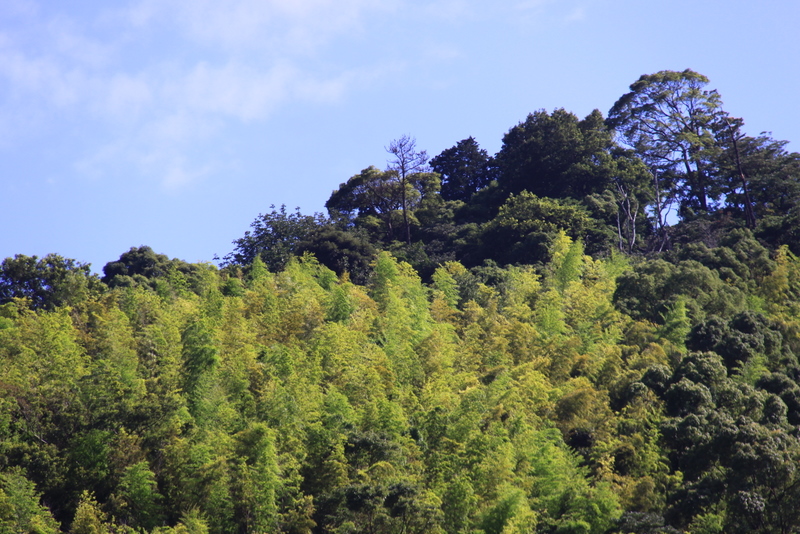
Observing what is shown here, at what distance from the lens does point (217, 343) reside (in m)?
29.8

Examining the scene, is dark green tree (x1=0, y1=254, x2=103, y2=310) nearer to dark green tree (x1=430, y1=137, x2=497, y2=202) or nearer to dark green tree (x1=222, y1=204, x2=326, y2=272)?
dark green tree (x1=222, y1=204, x2=326, y2=272)

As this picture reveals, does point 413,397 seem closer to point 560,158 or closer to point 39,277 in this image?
point 39,277

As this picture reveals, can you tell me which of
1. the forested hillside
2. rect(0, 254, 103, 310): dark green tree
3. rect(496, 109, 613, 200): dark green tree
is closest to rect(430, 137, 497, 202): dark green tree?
rect(496, 109, 613, 200): dark green tree

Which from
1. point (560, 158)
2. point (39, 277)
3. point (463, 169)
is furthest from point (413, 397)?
point (463, 169)

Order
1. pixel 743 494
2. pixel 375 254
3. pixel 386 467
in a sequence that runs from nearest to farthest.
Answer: pixel 743 494
pixel 386 467
pixel 375 254

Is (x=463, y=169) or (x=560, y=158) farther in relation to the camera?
(x=463, y=169)

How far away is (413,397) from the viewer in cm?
2716

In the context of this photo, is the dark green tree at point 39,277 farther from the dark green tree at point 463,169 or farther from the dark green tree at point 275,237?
the dark green tree at point 463,169

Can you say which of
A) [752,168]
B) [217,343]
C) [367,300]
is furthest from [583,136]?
[217,343]

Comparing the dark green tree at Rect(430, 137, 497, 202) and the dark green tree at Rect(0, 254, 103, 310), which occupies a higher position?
the dark green tree at Rect(430, 137, 497, 202)

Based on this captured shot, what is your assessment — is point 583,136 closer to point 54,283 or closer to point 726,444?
point 54,283

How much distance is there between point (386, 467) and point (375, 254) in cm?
2591

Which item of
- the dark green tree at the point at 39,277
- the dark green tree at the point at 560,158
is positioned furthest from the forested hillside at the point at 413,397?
the dark green tree at the point at 560,158

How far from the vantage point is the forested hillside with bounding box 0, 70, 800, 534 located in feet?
73.8
